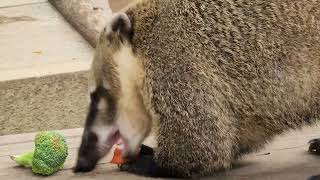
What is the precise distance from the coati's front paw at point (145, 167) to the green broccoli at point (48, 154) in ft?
0.88

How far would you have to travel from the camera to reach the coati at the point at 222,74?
2.80m

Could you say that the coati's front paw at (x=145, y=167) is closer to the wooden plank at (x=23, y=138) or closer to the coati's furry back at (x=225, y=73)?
the coati's furry back at (x=225, y=73)

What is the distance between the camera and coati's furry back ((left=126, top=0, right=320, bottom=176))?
2.80 metres

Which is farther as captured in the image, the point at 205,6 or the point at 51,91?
the point at 51,91

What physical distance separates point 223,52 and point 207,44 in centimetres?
7

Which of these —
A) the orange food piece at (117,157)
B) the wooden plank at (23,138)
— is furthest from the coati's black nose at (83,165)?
the wooden plank at (23,138)

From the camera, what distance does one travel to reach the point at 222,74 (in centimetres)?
282

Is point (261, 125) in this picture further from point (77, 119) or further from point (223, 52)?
point (77, 119)

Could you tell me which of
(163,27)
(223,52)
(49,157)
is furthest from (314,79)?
(49,157)

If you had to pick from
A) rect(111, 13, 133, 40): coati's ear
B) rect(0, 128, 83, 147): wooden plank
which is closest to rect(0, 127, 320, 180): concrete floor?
rect(0, 128, 83, 147): wooden plank

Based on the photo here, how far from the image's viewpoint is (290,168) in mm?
3061

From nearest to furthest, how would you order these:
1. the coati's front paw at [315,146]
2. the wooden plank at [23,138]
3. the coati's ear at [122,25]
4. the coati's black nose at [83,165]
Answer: the coati's ear at [122,25]
the coati's black nose at [83,165]
the coati's front paw at [315,146]
the wooden plank at [23,138]

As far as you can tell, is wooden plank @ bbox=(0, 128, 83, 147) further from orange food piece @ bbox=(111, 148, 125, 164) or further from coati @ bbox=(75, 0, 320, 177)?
coati @ bbox=(75, 0, 320, 177)

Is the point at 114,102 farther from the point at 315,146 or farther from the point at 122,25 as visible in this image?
the point at 315,146
